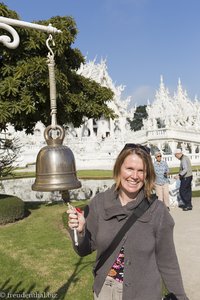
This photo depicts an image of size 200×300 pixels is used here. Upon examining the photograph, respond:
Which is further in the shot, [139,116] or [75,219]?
[139,116]

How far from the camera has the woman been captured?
243 centimetres

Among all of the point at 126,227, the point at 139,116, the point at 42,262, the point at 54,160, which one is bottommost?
the point at 42,262

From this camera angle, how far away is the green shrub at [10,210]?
9.84 metres

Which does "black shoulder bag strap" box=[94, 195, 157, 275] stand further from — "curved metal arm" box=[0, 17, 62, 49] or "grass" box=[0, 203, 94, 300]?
"grass" box=[0, 203, 94, 300]

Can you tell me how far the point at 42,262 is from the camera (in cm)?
671

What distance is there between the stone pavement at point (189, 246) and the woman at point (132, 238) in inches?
111

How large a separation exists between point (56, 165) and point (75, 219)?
411 mm

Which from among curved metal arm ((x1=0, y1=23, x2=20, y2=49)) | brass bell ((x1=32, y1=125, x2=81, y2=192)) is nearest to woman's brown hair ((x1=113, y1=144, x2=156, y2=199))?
brass bell ((x1=32, y1=125, x2=81, y2=192))

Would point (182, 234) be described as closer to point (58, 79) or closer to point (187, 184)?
point (187, 184)

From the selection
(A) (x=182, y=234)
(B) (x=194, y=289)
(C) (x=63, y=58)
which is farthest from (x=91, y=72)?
(B) (x=194, y=289)

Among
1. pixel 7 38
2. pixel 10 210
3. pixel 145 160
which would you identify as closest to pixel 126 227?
pixel 145 160

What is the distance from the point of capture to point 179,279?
2.54 m

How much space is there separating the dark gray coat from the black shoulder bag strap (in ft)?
0.07

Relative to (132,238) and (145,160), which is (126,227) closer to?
(132,238)
